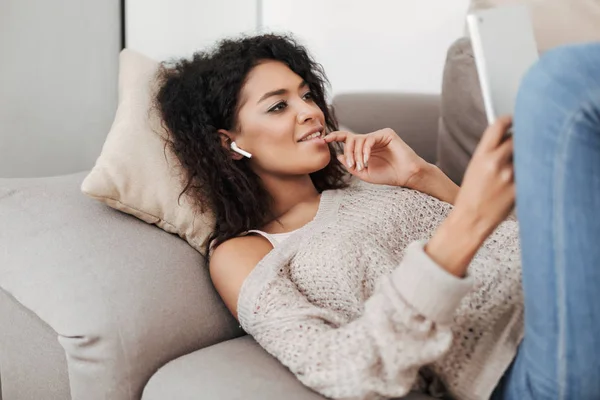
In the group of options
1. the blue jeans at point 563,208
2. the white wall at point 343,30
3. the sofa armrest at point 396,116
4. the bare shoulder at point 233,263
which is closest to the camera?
the blue jeans at point 563,208

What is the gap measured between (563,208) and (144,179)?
754 mm

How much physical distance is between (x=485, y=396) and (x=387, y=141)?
0.55 meters

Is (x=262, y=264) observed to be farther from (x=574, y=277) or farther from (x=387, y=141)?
(x=574, y=277)

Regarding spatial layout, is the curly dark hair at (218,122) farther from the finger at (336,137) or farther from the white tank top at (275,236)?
the finger at (336,137)

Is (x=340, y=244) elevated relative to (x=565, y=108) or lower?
lower

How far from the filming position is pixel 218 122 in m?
1.38

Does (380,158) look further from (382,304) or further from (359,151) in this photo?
(382,304)

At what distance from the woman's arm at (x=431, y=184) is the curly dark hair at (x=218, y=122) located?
196 mm

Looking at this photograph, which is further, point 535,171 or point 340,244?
point 340,244

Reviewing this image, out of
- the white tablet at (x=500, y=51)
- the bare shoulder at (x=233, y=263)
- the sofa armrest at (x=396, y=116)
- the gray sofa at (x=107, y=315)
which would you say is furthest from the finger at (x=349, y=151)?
the sofa armrest at (x=396, y=116)

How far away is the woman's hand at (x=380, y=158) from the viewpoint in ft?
4.19

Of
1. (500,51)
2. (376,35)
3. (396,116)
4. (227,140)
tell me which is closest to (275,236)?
(227,140)

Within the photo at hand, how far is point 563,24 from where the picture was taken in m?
1.56

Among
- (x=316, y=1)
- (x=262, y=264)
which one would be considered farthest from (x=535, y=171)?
(x=316, y=1)
